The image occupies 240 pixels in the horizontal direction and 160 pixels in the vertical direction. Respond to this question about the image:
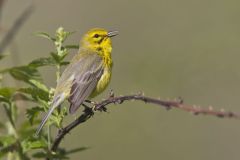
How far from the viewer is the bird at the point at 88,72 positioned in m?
4.99

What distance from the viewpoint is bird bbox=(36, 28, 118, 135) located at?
4991mm

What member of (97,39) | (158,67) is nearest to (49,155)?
(97,39)

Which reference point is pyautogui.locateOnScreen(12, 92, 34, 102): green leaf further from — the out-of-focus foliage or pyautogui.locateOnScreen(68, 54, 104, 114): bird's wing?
pyautogui.locateOnScreen(68, 54, 104, 114): bird's wing

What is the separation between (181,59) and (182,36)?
Result: 3.10ft

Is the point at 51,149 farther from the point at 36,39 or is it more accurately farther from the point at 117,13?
the point at 117,13

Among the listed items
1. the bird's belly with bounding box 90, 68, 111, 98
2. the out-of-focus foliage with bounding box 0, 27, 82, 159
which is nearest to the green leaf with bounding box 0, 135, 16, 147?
the out-of-focus foliage with bounding box 0, 27, 82, 159

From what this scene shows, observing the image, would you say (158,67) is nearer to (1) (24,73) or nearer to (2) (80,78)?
(2) (80,78)

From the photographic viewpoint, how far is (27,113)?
3.08 m

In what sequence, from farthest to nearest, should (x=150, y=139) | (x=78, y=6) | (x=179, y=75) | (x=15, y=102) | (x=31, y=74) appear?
(x=78, y=6) → (x=179, y=75) → (x=150, y=139) → (x=15, y=102) → (x=31, y=74)

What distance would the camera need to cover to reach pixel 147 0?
17.1 metres

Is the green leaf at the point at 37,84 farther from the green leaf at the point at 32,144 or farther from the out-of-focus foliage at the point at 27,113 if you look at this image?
the green leaf at the point at 32,144

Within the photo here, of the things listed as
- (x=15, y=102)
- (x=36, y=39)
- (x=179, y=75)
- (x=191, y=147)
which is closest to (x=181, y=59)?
(x=179, y=75)

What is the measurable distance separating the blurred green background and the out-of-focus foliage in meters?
6.38

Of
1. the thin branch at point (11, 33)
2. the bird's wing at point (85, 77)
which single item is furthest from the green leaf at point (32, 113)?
the bird's wing at point (85, 77)
